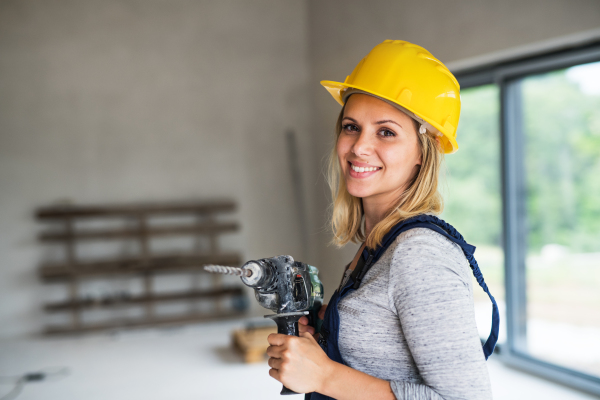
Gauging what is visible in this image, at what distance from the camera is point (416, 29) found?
11.7 feet

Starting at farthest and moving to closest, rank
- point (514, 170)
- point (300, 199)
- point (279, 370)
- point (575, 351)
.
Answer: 1. point (300, 199)
2. point (514, 170)
3. point (575, 351)
4. point (279, 370)

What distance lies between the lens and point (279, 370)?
3.01 ft

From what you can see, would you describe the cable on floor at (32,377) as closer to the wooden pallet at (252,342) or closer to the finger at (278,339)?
→ the wooden pallet at (252,342)

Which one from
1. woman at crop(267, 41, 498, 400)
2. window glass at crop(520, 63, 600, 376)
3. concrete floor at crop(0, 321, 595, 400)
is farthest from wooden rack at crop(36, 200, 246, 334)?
woman at crop(267, 41, 498, 400)

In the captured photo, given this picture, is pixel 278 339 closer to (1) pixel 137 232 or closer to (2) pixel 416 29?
(2) pixel 416 29

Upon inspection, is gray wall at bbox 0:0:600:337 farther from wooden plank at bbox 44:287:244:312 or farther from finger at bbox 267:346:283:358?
finger at bbox 267:346:283:358

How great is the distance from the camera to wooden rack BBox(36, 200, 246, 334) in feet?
15.5

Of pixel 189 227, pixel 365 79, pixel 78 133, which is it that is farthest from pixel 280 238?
pixel 365 79

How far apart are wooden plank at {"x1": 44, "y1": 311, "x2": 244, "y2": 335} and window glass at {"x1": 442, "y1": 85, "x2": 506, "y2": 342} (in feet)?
8.82

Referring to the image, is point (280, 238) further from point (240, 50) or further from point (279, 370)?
point (279, 370)

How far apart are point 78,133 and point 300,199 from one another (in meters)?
2.48

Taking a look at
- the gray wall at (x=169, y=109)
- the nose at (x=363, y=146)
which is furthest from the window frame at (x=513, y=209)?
the nose at (x=363, y=146)

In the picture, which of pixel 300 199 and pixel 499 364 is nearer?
pixel 499 364

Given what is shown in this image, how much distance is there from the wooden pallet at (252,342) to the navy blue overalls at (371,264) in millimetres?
2575
